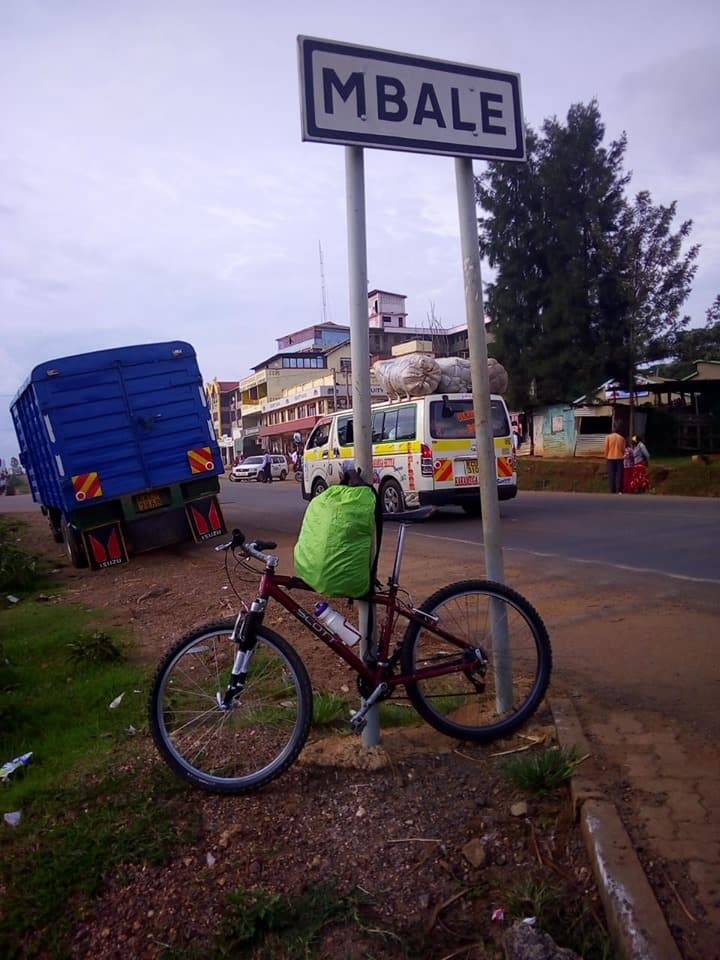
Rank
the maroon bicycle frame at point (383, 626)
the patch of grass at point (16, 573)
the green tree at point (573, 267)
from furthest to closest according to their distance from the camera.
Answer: the green tree at point (573, 267) → the patch of grass at point (16, 573) → the maroon bicycle frame at point (383, 626)

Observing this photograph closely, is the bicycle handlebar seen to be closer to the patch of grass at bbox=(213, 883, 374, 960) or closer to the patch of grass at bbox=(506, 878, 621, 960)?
the patch of grass at bbox=(213, 883, 374, 960)

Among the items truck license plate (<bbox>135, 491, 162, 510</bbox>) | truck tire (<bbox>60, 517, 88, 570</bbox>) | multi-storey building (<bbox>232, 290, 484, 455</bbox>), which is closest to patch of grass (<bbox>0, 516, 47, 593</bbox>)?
truck tire (<bbox>60, 517, 88, 570</bbox>)

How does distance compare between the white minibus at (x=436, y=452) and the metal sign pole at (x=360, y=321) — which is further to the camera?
the white minibus at (x=436, y=452)

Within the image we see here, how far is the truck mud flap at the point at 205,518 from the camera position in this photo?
10.9 m

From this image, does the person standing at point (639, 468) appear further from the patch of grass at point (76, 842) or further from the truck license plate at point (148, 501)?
the patch of grass at point (76, 842)

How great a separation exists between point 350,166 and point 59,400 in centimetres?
733

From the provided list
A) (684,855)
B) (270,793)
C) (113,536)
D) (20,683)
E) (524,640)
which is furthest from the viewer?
(113,536)

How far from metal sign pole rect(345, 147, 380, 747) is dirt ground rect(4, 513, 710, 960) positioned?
323 millimetres

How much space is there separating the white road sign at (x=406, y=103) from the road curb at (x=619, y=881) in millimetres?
2720

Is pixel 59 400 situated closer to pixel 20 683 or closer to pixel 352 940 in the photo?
pixel 20 683

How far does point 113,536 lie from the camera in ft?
34.0

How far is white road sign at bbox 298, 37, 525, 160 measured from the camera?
3.15 meters

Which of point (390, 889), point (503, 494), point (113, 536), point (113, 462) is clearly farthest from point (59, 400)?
A: point (390, 889)

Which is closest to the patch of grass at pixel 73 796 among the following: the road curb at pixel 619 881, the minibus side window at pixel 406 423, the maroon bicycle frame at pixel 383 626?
the maroon bicycle frame at pixel 383 626
